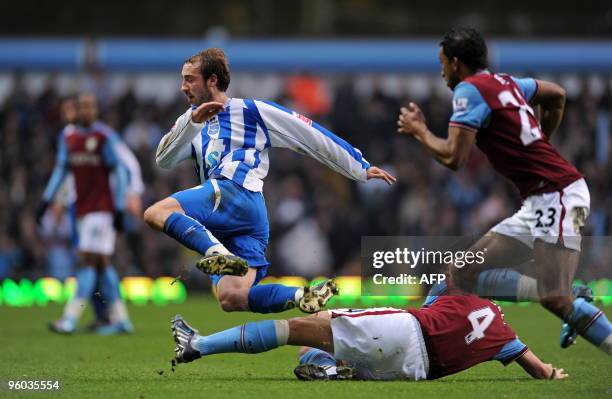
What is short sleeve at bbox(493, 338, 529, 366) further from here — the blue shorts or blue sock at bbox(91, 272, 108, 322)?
blue sock at bbox(91, 272, 108, 322)

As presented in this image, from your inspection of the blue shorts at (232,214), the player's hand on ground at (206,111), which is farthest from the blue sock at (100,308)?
the player's hand on ground at (206,111)

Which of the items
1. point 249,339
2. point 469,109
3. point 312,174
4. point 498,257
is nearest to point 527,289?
point 498,257

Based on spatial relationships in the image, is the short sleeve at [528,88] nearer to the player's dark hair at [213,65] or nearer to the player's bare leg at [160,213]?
the player's dark hair at [213,65]

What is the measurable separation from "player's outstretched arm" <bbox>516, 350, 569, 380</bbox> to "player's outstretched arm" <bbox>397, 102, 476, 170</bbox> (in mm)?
1428

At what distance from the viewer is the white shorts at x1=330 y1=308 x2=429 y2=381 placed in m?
7.27

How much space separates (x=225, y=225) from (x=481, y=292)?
1.84 metres

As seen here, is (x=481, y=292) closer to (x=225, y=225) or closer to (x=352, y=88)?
(x=225, y=225)

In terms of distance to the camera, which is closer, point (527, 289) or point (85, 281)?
point (527, 289)

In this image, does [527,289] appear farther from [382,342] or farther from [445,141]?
[445,141]

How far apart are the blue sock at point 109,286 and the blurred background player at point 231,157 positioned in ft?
14.5

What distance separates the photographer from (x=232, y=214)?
8086 mm

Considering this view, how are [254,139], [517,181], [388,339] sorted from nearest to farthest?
1. [388,339]
2. [517,181]
3. [254,139]

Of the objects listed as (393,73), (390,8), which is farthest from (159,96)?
(390,8)

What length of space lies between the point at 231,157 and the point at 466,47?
1.88 m
